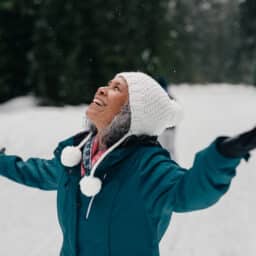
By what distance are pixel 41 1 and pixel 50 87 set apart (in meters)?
3.36

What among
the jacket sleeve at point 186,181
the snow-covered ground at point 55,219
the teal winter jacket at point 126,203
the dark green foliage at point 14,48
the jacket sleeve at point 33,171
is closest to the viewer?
the jacket sleeve at point 186,181

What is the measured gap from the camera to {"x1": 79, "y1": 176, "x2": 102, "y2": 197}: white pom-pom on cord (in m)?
2.28

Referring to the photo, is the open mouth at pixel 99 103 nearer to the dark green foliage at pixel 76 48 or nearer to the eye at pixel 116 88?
the eye at pixel 116 88

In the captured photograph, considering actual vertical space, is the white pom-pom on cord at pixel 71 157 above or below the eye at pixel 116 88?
below

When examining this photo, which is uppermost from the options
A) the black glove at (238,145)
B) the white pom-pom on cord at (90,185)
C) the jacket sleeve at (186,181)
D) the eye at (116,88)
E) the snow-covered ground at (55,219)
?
the black glove at (238,145)

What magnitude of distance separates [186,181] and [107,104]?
0.62 metres

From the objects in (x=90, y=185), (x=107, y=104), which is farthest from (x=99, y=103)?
(x=90, y=185)

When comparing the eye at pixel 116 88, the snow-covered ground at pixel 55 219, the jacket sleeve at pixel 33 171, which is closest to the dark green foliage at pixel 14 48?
the snow-covered ground at pixel 55 219

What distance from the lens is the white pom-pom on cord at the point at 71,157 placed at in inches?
96.7

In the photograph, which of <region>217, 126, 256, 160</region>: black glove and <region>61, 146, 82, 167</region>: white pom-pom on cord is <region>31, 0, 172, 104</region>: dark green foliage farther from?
<region>217, 126, 256, 160</region>: black glove

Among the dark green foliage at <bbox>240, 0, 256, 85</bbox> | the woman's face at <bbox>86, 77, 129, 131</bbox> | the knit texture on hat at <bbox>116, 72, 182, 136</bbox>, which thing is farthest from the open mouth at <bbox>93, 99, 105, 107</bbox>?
the dark green foliage at <bbox>240, 0, 256, 85</bbox>

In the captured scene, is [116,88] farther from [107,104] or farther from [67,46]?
[67,46]

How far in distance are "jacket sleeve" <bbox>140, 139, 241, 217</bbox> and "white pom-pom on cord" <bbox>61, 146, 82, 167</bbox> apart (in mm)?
327

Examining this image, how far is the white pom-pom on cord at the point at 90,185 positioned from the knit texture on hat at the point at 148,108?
0.27 meters
